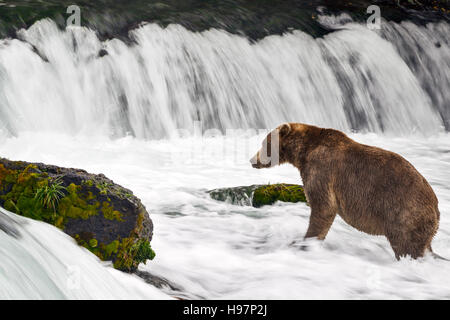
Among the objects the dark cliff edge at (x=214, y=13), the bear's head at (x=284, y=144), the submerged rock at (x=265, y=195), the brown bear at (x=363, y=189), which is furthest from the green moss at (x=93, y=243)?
the dark cliff edge at (x=214, y=13)

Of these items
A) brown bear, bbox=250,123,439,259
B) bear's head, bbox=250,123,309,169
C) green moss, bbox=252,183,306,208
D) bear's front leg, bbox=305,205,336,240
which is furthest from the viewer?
green moss, bbox=252,183,306,208

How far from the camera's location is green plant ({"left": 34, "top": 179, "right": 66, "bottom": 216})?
147 inches

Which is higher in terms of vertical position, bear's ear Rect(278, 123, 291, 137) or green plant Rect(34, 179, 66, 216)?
green plant Rect(34, 179, 66, 216)

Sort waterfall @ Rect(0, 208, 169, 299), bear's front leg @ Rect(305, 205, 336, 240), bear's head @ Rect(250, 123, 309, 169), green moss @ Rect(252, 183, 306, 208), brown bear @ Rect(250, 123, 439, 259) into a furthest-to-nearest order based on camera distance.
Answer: green moss @ Rect(252, 183, 306, 208) < bear's head @ Rect(250, 123, 309, 169) < bear's front leg @ Rect(305, 205, 336, 240) < brown bear @ Rect(250, 123, 439, 259) < waterfall @ Rect(0, 208, 169, 299)

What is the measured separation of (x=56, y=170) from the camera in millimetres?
4082

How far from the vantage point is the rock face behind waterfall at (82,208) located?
12.3 ft

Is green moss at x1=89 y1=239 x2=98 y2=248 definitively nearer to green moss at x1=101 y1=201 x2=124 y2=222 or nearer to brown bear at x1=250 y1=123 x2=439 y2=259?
green moss at x1=101 y1=201 x2=124 y2=222

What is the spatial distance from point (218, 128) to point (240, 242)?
614 cm

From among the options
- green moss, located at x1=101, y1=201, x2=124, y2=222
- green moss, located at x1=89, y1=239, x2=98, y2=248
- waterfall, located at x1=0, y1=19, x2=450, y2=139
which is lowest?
waterfall, located at x1=0, y1=19, x2=450, y2=139

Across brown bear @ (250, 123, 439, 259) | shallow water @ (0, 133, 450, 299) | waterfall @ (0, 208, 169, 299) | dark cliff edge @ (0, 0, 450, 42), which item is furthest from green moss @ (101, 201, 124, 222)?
dark cliff edge @ (0, 0, 450, 42)

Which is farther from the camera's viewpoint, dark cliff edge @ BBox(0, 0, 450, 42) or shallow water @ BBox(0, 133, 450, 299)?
dark cliff edge @ BBox(0, 0, 450, 42)
